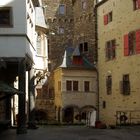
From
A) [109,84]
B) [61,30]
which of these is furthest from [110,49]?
[61,30]

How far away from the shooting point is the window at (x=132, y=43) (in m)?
34.1

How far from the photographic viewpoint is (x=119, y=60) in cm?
3741

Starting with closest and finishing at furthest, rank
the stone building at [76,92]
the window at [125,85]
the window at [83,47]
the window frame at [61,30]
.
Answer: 1. the window at [125,85]
2. the stone building at [76,92]
3. the window at [83,47]
4. the window frame at [61,30]

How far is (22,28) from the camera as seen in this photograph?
22750mm

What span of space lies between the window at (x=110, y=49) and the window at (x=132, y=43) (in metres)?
2.37

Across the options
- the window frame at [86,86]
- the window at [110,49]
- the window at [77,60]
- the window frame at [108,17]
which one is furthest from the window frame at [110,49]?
the window at [77,60]

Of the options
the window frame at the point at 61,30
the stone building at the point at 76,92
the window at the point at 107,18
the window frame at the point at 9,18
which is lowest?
the stone building at the point at 76,92

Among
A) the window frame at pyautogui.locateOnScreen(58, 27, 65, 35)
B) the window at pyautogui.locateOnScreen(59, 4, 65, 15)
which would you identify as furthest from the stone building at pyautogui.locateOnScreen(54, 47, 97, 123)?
the window at pyautogui.locateOnScreen(59, 4, 65, 15)

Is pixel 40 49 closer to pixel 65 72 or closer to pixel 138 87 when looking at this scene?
pixel 65 72

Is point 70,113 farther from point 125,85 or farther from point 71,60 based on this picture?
point 125,85

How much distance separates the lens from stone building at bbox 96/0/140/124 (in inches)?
1361

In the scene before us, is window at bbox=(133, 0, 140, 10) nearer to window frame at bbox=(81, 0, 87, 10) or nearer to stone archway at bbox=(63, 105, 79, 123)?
stone archway at bbox=(63, 105, 79, 123)

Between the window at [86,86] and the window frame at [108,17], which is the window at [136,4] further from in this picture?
the window at [86,86]

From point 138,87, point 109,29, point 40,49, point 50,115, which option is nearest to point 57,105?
point 50,115
